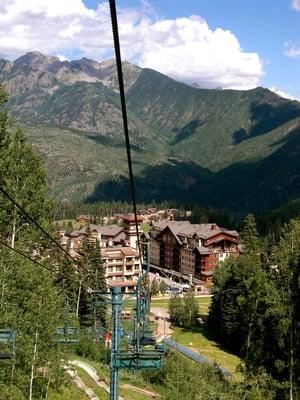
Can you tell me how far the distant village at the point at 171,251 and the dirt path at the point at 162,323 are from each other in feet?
59.8

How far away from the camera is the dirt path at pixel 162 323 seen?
70.4m

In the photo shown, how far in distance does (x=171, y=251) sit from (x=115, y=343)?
115 metres

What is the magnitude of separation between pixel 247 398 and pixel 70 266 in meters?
32.2

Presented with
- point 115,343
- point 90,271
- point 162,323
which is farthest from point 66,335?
point 162,323

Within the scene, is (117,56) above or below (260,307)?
above

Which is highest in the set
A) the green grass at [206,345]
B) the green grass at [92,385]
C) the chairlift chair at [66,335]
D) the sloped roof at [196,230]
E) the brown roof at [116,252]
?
the sloped roof at [196,230]

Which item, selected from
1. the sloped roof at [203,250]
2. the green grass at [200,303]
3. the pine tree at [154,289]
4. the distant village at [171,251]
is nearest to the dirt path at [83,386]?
the green grass at [200,303]

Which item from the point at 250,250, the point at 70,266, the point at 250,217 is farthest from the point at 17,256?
the point at 250,217

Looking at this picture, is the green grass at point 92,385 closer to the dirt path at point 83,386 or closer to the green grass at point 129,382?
the green grass at point 129,382

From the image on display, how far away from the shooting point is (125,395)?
3709 cm

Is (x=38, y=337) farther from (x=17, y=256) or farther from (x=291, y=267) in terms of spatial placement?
(x=291, y=267)

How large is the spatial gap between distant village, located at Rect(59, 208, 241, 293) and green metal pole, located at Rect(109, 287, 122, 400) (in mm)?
86473

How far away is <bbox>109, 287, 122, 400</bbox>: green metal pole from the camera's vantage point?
56.9 feet

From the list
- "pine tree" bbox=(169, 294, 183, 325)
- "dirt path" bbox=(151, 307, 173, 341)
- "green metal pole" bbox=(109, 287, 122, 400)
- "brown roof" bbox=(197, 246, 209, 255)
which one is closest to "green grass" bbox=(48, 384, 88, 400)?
"green metal pole" bbox=(109, 287, 122, 400)
